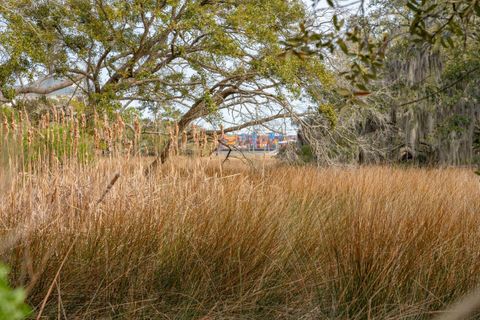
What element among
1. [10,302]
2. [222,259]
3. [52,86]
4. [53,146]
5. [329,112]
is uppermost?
[52,86]

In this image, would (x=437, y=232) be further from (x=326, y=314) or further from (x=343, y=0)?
(x=343, y=0)

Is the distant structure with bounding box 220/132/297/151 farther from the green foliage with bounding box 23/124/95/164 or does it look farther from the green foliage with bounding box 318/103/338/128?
the green foliage with bounding box 23/124/95/164

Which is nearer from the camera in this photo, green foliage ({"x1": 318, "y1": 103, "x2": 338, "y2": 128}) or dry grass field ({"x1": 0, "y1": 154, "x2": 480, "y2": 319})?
dry grass field ({"x1": 0, "y1": 154, "x2": 480, "y2": 319})

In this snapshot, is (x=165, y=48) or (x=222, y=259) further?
(x=165, y=48)

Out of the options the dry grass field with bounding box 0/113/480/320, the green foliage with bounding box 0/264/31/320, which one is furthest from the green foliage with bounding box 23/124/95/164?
the green foliage with bounding box 0/264/31/320

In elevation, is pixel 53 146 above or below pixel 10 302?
above

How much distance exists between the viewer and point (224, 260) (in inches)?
111

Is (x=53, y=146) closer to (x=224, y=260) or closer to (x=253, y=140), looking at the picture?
(x=224, y=260)

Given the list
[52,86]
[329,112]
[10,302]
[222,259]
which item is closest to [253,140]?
[329,112]

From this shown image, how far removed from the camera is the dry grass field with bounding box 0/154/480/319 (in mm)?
2488

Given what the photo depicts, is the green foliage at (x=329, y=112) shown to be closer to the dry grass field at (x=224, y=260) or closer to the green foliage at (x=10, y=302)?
the dry grass field at (x=224, y=260)

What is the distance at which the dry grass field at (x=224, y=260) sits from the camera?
2.49m

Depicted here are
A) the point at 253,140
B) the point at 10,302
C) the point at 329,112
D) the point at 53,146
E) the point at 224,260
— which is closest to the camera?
the point at 10,302

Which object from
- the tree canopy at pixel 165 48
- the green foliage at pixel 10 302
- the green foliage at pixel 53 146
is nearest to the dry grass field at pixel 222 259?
the green foliage at pixel 53 146
